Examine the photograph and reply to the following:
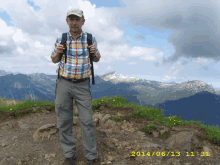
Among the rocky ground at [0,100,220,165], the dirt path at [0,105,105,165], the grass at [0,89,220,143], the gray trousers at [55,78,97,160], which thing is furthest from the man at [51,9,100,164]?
the grass at [0,89,220,143]

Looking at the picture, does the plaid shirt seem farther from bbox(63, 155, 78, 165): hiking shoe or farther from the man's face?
bbox(63, 155, 78, 165): hiking shoe

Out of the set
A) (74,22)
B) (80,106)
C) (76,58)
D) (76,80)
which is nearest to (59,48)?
(76,58)

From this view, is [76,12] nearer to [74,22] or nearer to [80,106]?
[74,22]

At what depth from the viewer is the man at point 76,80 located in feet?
11.6

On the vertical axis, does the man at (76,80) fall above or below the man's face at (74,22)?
below

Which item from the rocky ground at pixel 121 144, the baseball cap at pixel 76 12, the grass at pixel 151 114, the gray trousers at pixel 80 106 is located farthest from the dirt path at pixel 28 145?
the baseball cap at pixel 76 12

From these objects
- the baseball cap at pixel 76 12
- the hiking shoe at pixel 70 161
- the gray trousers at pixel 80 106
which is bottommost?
the hiking shoe at pixel 70 161

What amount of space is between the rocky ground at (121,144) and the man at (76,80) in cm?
94

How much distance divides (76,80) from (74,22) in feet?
4.56

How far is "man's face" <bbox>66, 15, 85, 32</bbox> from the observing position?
3.40m

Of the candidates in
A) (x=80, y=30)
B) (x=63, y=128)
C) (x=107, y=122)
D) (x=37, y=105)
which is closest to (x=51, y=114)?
(x=37, y=105)

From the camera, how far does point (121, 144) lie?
4.85 m

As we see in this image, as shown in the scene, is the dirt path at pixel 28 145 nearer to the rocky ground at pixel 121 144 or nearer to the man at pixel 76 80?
the rocky ground at pixel 121 144

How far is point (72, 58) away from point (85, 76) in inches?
21.4
